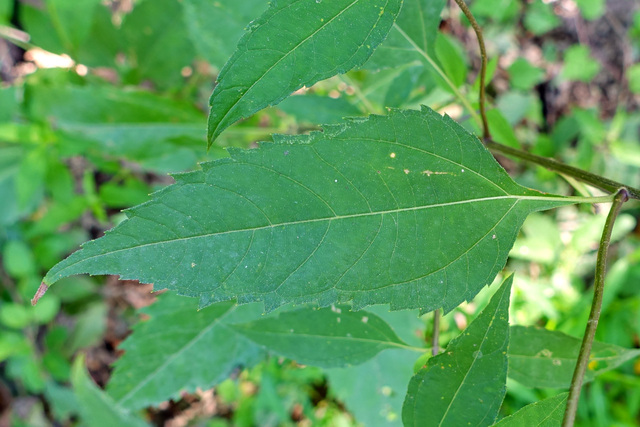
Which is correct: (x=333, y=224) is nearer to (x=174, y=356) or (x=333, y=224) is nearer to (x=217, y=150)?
(x=174, y=356)

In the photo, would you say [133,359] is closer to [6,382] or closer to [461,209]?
[461,209]

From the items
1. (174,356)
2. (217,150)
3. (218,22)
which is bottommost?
(174,356)

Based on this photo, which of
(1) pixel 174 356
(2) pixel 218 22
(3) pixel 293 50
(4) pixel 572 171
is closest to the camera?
(3) pixel 293 50

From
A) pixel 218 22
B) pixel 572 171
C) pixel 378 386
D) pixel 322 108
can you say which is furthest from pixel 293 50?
pixel 378 386

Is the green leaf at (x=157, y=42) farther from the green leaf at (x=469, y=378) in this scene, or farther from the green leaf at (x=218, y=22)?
the green leaf at (x=469, y=378)

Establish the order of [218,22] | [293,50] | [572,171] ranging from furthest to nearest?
[218,22] < [572,171] < [293,50]

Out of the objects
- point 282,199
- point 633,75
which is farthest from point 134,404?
point 633,75

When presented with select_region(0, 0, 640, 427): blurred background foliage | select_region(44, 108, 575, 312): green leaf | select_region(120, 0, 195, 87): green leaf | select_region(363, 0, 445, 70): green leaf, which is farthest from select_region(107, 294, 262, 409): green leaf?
select_region(120, 0, 195, 87): green leaf
